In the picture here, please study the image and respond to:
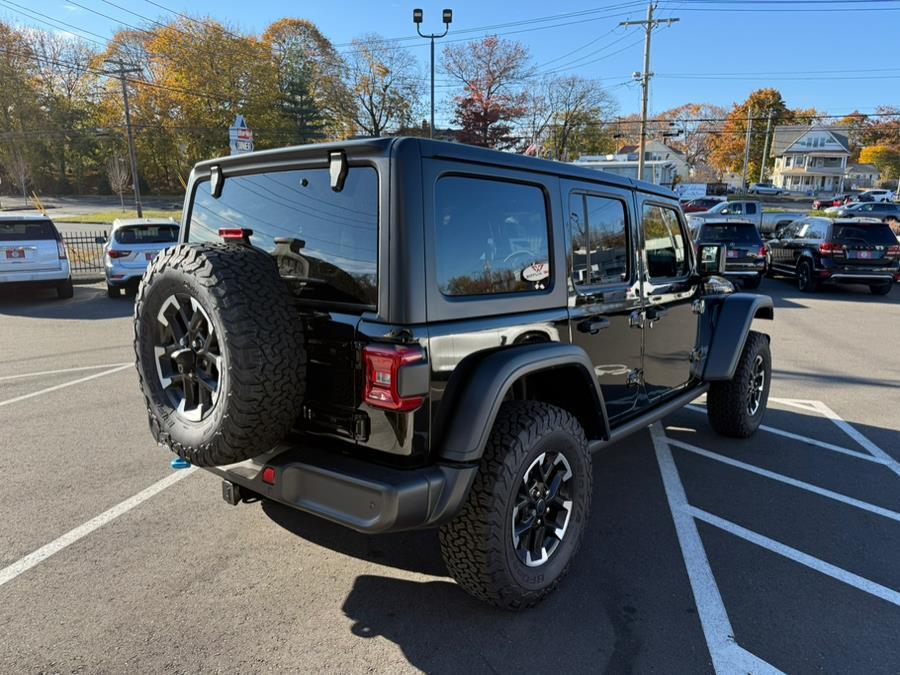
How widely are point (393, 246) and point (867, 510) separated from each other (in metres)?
3.52

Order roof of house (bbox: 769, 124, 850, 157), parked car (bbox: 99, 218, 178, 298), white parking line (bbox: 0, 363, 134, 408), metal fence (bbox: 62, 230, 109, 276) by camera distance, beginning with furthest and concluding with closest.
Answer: roof of house (bbox: 769, 124, 850, 157) < metal fence (bbox: 62, 230, 109, 276) < parked car (bbox: 99, 218, 178, 298) < white parking line (bbox: 0, 363, 134, 408)

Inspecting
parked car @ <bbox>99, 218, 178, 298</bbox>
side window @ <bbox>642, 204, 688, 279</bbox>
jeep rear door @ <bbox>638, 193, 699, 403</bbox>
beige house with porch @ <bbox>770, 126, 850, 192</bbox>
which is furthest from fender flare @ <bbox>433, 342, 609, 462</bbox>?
beige house with porch @ <bbox>770, 126, 850, 192</bbox>

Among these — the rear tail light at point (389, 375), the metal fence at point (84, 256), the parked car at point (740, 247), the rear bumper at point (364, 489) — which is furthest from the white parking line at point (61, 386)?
the parked car at point (740, 247)

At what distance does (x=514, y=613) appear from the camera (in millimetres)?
2645

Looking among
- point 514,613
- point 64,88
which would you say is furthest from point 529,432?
point 64,88

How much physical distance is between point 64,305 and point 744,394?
11948 mm

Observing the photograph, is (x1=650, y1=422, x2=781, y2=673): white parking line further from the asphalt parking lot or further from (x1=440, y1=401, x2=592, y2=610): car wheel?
(x1=440, y1=401, x2=592, y2=610): car wheel

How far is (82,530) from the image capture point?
128 inches

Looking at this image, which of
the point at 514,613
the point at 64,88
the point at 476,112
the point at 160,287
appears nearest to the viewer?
the point at 160,287

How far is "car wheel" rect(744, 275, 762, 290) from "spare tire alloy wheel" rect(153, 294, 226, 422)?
47.6 ft

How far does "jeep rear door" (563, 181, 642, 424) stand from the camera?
3096mm

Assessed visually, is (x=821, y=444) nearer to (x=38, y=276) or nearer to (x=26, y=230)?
(x=38, y=276)

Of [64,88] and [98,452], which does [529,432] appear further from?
[64,88]

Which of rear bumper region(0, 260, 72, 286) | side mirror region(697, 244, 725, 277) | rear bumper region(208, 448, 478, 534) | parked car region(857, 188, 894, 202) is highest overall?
parked car region(857, 188, 894, 202)
